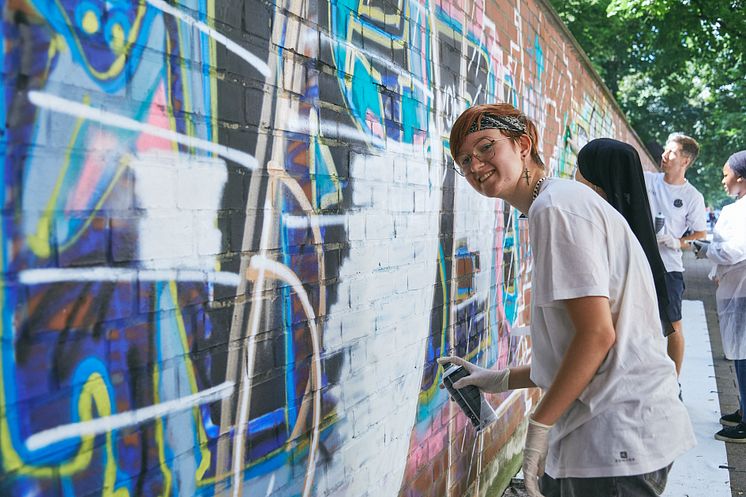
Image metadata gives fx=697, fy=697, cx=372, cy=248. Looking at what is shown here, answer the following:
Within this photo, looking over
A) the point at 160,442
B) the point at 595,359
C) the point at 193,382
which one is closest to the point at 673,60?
the point at 595,359

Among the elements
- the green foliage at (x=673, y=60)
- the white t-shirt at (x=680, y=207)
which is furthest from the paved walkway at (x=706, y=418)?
the green foliage at (x=673, y=60)

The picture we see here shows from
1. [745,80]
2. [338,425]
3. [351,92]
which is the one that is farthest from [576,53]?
[745,80]

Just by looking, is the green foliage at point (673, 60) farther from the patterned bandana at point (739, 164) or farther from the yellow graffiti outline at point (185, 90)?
the yellow graffiti outline at point (185, 90)

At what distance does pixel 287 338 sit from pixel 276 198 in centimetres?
39

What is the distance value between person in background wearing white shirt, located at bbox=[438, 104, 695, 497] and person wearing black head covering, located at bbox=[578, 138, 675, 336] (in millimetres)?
1219

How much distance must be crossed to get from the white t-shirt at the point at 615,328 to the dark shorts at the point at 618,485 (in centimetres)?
3

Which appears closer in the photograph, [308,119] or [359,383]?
[308,119]

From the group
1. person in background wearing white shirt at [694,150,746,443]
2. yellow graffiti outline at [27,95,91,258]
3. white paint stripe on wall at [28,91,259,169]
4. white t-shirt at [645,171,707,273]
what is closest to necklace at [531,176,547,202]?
white paint stripe on wall at [28,91,259,169]

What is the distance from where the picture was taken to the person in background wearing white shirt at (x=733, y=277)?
4891 millimetres

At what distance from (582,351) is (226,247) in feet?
3.16

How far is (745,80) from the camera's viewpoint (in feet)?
49.4

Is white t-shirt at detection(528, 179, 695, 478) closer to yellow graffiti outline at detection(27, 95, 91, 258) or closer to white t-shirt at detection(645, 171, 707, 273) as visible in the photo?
yellow graffiti outline at detection(27, 95, 91, 258)

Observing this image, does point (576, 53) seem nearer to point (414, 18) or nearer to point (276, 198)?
point (414, 18)

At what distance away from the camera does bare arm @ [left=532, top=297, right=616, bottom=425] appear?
1832 millimetres
